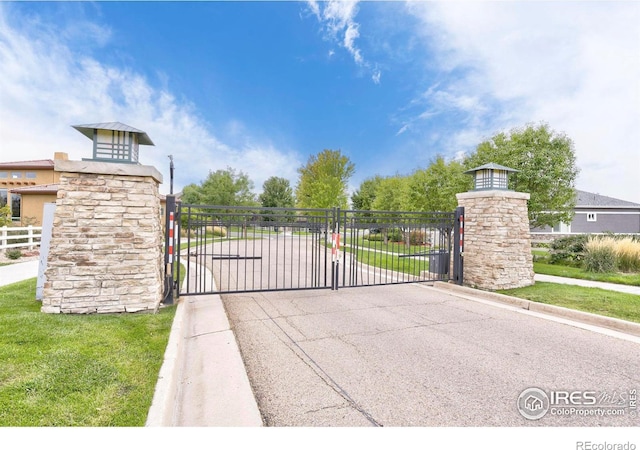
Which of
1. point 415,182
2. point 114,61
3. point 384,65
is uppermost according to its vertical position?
point 384,65

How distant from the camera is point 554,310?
609cm

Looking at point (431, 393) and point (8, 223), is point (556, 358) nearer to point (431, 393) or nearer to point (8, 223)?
point (431, 393)

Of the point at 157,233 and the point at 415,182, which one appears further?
the point at 415,182

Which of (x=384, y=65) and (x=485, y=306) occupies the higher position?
(x=384, y=65)

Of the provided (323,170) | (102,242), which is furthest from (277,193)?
(102,242)

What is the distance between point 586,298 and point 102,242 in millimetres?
9205

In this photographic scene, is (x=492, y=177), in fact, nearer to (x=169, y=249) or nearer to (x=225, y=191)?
(x=169, y=249)

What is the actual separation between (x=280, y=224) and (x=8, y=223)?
67.7ft

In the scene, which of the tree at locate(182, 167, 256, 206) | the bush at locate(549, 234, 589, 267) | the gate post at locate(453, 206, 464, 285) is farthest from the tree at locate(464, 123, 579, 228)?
the tree at locate(182, 167, 256, 206)

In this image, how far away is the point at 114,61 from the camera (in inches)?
451

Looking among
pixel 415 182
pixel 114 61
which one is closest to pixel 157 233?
pixel 114 61

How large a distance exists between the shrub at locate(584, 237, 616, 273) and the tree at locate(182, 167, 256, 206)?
28.9 m

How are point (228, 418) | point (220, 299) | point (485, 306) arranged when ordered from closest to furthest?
1. point (228, 418)
2. point (485, 306)
3. point (220, 299)

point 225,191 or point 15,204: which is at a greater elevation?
point 225,191
